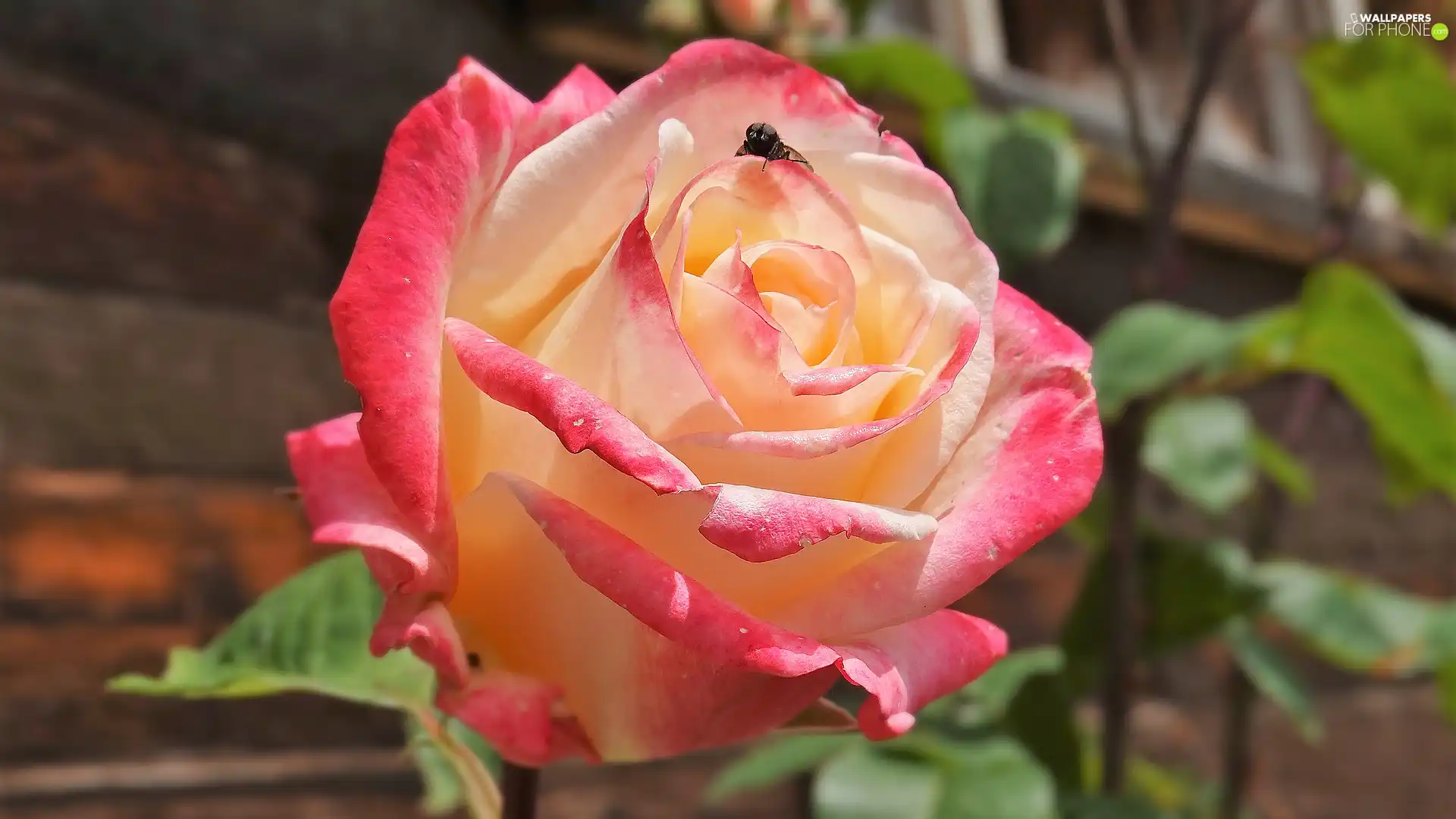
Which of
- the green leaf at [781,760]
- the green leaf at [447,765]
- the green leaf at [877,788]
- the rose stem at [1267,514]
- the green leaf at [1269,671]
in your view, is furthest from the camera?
the rose stem at [1267,514]

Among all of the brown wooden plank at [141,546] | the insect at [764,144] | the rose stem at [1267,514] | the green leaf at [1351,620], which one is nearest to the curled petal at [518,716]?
the insect at [764,144]

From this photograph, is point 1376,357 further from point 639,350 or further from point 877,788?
point 639,350

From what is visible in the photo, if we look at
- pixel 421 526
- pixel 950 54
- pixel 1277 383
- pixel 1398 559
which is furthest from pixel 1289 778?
pixel 421 526

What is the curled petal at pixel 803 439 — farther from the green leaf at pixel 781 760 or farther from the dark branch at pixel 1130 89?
the dark branch at pixel 1130 89

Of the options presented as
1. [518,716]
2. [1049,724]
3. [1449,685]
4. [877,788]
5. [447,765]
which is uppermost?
[518,716]

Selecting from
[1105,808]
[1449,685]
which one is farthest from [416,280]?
[1449,685]

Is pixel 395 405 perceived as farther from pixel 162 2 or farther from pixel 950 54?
pixel 950 54
